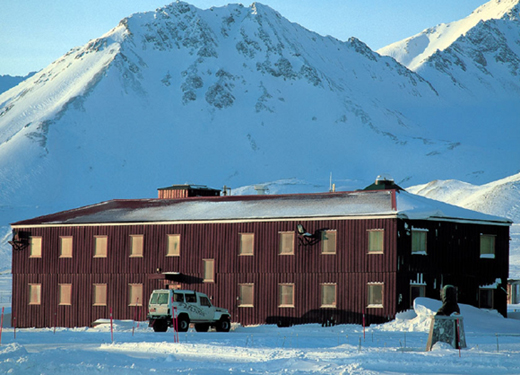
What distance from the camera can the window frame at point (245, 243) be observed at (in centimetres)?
5188

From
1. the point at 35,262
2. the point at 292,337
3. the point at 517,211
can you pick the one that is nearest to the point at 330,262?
the point at 292,337

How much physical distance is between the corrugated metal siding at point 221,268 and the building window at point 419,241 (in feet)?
6.05

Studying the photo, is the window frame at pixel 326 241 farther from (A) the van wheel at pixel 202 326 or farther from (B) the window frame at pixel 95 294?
(B) the window frame at pixel 95 294

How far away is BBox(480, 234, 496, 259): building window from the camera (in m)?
52.4

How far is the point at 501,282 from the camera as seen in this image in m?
53.0

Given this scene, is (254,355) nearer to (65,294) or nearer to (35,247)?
(65,294)

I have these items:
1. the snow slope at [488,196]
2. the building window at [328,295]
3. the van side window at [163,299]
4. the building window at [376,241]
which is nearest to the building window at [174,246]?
the building window at [328,295]

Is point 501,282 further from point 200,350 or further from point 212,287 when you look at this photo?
point 200,350

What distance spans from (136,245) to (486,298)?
20.4 m

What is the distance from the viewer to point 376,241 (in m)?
48.9

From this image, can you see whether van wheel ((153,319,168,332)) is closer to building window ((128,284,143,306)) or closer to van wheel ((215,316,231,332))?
van wheel ((215,316,231,332))

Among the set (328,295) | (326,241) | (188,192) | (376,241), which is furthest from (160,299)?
(188,192)

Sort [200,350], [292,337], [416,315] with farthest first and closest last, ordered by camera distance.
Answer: [416,315]
[292,337]
[200,350]

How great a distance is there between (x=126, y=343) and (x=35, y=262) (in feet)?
85.2
